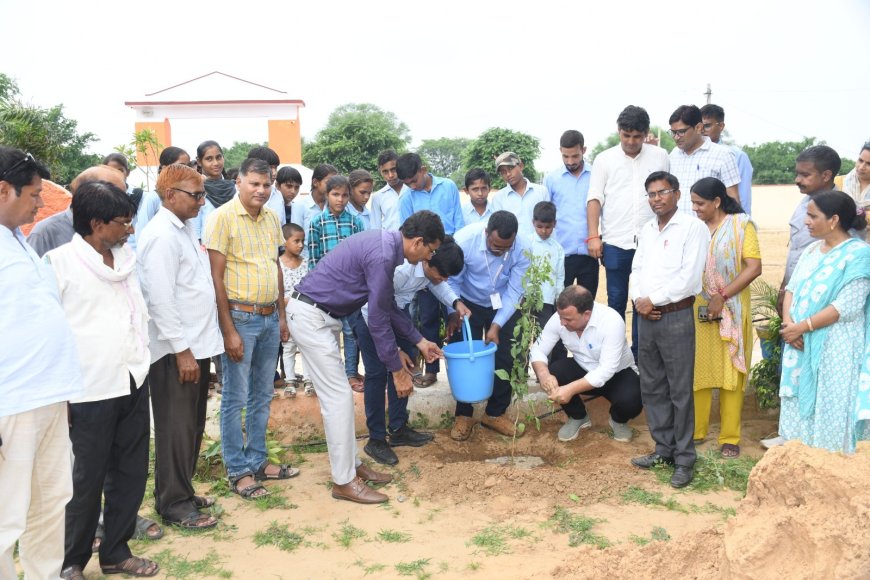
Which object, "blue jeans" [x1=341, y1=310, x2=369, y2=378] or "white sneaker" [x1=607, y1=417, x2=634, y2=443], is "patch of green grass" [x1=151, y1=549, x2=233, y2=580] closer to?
"blue jeans" [x1=341, y1=310, x2=369, y2=378]

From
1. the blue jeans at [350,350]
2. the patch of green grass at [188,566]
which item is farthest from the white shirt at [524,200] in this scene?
the patch of green grass at [188,566]

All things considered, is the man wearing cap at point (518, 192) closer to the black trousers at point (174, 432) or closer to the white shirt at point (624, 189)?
the white shirt at point (624, 189)

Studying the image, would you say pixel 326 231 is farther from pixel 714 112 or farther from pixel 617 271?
pixel 714 112

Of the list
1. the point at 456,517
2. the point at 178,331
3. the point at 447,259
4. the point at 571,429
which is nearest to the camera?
the point at 178,331

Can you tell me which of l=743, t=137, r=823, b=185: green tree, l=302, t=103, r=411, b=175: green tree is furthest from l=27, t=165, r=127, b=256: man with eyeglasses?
l=743, t=137, r=823, b=185: green tree

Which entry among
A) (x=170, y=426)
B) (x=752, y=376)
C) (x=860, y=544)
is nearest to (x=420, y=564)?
(x=170, y=426)

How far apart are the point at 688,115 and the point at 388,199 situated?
2790 mm

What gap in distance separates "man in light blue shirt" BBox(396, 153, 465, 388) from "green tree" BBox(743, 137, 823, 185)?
36.6 metres

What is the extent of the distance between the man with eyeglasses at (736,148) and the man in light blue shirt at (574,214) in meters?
1.10

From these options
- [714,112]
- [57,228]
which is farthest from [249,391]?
[714,112]

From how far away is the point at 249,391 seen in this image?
462 cm

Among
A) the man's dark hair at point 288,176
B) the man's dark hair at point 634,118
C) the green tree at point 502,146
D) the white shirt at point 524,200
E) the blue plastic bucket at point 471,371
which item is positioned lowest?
the blue plastic bucket at point 471,371

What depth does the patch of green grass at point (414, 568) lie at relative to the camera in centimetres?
343

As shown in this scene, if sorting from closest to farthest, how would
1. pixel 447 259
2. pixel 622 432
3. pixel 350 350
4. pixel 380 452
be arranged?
pixel 447 259 → pixel 380 452 → pixel 622 432 → pixel 350 350
